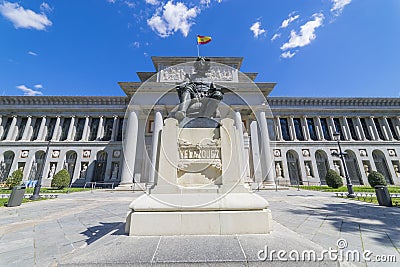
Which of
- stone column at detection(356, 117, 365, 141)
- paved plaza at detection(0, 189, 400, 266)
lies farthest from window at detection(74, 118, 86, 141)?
stone column at detection(356, 117, 365, 141)

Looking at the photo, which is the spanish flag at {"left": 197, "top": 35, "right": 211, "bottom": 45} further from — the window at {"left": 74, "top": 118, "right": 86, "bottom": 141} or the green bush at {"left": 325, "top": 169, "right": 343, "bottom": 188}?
the window at {"left": 74, "top": 118, "right": 86, "bottom": 141}

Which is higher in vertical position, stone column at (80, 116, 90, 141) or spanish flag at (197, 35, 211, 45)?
spanish flag at (197, 35, 211, 45)

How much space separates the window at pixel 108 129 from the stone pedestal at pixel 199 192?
3261 centimetres

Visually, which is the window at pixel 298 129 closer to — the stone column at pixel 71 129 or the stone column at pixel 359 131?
the stone column at pixel 359 131

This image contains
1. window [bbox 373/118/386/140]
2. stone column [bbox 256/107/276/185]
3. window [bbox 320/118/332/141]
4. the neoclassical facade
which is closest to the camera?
stone column [bbox 256/107/276/185]

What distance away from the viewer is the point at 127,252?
2082 mm

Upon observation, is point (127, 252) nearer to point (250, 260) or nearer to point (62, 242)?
point (250, 260)

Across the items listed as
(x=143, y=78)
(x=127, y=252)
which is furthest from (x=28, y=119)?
(x=127, y=252)

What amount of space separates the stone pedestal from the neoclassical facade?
73.2 ft

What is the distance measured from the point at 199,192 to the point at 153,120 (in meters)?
23.9

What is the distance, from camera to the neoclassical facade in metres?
27.8

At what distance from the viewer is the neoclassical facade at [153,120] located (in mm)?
27766

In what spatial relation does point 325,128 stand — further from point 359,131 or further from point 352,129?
point 359,131

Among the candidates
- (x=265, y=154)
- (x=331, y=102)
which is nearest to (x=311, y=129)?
(x=331, y=102)
